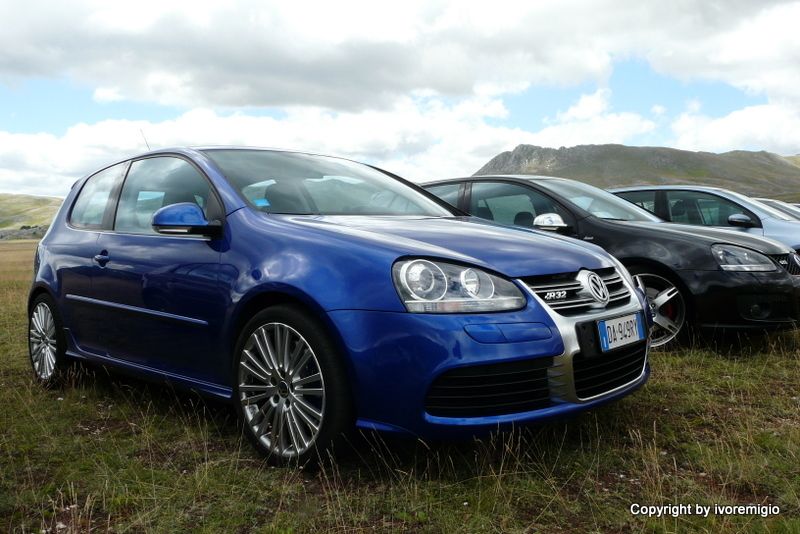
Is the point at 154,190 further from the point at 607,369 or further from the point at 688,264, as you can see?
the point at 688,264

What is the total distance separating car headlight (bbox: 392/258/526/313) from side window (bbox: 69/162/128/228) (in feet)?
8.39

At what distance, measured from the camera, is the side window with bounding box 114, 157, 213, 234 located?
152 inches

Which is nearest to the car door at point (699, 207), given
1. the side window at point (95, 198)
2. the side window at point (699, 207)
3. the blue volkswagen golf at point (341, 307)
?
the side window at point (699, 207)

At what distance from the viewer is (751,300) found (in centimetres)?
502

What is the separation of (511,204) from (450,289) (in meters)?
3.63

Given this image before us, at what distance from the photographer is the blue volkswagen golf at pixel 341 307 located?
273 centimetres

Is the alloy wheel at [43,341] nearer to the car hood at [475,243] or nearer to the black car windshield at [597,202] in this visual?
the car hood at [475,243]

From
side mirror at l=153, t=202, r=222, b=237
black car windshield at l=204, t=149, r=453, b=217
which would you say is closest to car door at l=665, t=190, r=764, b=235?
black car windshield at l=204, t=149, r=453, b=217

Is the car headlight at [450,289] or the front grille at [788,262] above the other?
the car headlight at [450,289]

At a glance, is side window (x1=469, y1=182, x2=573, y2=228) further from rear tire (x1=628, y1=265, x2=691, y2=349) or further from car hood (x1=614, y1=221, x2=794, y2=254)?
rear tire (x1=628, y1=265, x2=691, y2=349)

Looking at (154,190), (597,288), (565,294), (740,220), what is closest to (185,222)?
(154,190)

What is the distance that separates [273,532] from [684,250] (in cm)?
388

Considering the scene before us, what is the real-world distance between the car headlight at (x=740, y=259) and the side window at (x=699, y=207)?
348 cm

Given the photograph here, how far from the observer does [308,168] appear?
410 centimetres
